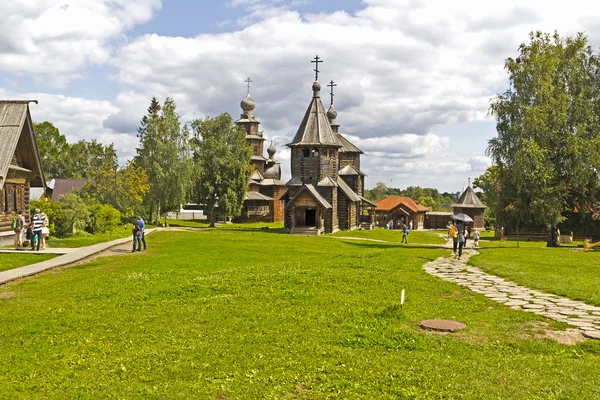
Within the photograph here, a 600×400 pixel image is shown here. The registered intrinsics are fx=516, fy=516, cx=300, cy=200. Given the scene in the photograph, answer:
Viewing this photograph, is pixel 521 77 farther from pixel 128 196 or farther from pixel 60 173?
pixel 60 173

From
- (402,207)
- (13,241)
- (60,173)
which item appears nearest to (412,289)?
(13,241)

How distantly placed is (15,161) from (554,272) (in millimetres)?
28928

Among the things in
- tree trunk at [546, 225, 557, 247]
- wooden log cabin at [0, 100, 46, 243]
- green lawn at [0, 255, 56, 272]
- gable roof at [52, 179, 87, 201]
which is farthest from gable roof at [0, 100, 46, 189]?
gable roof at [52, 179, 87, 201]

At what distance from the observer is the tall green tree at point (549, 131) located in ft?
105

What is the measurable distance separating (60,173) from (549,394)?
282 ft

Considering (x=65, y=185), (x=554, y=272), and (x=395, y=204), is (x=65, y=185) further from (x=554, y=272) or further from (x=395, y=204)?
(x=554, y=272)

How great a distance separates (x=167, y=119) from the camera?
5566cm

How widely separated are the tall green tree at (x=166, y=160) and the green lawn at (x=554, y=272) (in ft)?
123

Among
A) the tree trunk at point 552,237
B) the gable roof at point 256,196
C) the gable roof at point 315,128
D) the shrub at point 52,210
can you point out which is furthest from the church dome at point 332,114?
the shrub at point 52,210

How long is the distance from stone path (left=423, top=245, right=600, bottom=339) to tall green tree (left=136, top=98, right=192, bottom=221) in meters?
39.6

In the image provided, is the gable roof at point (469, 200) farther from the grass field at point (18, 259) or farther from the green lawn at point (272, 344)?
the green lawn at point (272, 344)

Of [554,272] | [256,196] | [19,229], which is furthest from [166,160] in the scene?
[554,272]

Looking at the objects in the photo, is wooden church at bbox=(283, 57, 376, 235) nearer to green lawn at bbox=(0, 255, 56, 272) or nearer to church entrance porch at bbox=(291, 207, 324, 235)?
church entrance porch at bbox=(291, 207, 324, 235)

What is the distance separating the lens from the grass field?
19.3m
